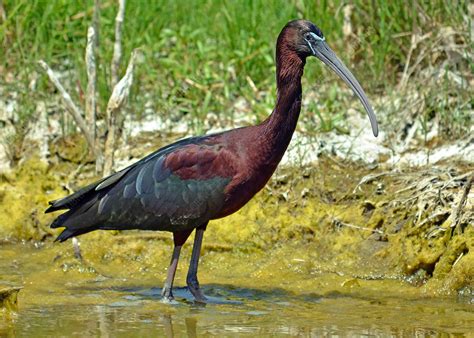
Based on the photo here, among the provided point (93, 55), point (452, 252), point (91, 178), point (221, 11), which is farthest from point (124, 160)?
point (452, 252)

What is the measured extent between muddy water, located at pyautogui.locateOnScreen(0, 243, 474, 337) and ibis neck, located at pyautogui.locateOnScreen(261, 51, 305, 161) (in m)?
0.99

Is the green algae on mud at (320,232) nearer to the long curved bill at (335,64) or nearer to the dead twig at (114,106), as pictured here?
the dead twig at (114,106)

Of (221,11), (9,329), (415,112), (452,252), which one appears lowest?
(9,329)

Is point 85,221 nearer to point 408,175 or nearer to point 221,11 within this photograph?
point 408,175

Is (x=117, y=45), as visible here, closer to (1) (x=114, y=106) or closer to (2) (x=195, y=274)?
(1) (x=114, y=106)

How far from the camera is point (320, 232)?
824 cm

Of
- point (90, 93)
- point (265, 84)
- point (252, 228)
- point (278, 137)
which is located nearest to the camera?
point (278, 137)

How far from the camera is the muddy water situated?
21.4 feet

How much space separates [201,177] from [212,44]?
125 inches

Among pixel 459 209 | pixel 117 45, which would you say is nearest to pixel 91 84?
pixel 117 45

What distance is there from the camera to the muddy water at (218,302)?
21.4ft

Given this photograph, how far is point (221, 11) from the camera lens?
34.0 feet

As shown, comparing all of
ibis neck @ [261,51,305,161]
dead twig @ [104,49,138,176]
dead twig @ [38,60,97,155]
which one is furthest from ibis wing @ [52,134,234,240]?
dead twig @ [38,60,97,155]

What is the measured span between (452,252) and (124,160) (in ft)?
9.54
